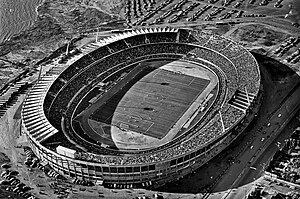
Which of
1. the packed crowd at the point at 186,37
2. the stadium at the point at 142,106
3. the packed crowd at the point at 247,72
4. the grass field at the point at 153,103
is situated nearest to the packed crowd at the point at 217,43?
the stadium at the point at 142,106

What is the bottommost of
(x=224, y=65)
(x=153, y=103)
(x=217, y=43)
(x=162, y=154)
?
(x=162, y=154)

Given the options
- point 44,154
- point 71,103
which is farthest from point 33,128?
point 71,103

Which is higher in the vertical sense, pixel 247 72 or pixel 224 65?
pixel 224 65

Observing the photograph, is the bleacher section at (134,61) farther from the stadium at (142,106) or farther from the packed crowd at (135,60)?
the stadium at (142,106)

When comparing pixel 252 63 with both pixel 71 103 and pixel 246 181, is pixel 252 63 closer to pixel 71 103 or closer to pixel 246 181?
pixel 246 181

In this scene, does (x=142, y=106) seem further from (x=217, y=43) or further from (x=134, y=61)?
(x=217, y=43)

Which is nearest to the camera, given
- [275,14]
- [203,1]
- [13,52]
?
[13,52]

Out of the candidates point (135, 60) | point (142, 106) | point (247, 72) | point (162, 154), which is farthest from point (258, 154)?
point (135, 60)
